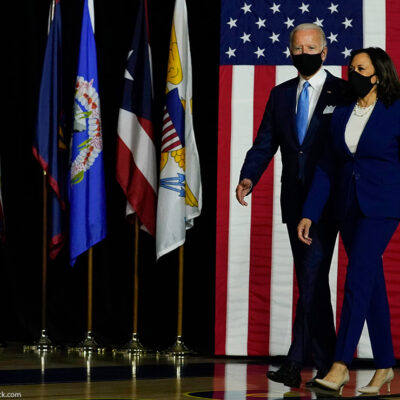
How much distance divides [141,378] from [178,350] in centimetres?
124

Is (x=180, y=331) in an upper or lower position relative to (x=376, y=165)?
lower

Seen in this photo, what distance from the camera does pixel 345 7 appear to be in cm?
523

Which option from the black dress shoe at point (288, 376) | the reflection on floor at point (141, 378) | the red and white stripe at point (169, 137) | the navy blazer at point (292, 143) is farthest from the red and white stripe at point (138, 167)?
the black dress shoe at point (288, 376)

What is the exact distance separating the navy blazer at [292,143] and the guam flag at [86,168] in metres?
1.70

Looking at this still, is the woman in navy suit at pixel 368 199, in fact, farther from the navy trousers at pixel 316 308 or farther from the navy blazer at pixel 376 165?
the navy trousers at pixel 316 308

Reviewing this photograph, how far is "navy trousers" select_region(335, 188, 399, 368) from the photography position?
3.44 meters

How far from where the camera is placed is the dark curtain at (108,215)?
570 centimetres

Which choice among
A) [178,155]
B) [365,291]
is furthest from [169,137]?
[365,291]

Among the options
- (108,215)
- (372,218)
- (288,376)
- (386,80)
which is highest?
(386,80)

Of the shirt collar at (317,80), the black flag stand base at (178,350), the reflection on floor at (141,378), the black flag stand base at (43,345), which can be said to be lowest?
the black flag stand base at (43,345)

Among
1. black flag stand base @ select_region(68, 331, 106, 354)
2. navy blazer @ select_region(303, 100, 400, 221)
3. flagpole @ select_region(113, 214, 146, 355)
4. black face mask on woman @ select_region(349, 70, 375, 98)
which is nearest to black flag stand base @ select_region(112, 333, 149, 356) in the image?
flagpole @ select_region(113, 214, 146, 355)

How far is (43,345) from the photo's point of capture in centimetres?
556

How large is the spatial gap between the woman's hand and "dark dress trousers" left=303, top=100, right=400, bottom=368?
0.51ft

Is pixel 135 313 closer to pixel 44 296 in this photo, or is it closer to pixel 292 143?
pixel 44 296
